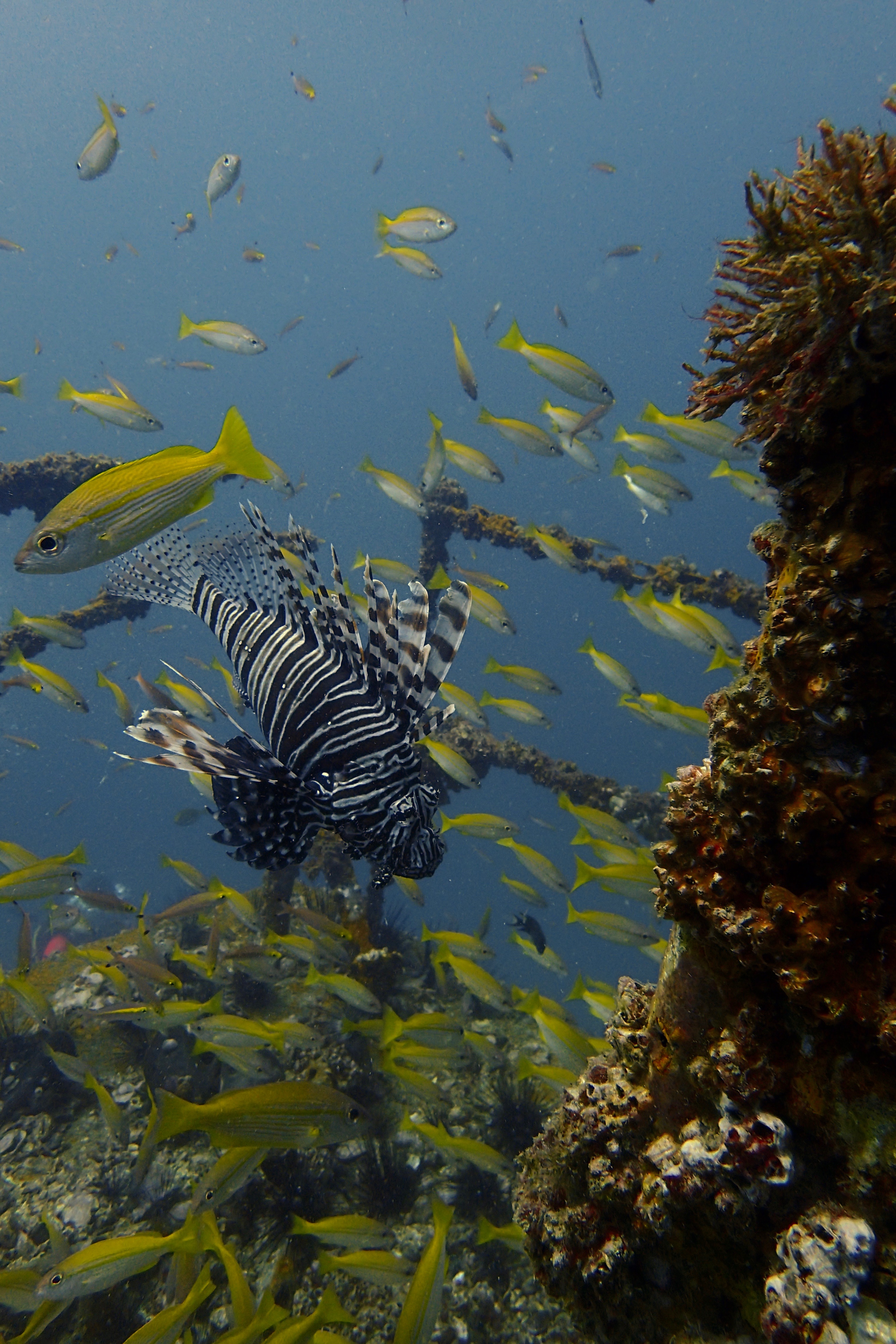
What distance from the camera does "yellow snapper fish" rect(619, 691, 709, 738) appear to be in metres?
6.33

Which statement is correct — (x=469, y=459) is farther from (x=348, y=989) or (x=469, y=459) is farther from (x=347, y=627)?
(x=348, y=989)

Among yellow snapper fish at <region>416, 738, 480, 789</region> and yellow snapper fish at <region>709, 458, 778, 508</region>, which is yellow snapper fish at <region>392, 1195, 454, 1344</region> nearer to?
yellow snapper fish at <region>416, 738, 480, 789</region>

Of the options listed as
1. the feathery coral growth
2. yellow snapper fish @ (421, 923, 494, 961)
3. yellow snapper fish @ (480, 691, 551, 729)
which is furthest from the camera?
yellow snapper fish @ (480, 691, 551, 729)

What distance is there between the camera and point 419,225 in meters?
9.10

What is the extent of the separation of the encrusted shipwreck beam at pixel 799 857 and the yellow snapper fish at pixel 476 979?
3801mm

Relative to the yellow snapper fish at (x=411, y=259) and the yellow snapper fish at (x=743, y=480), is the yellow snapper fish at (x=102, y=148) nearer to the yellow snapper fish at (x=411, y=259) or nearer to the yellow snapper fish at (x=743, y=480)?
the yellow snapper fish at (x=411, y=259)

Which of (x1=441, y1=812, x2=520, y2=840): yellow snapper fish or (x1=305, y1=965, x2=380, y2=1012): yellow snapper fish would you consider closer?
(x1=305, y1=965, x2=380, y2=1012): yellow snapper fish

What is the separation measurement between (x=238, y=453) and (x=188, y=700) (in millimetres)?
4123

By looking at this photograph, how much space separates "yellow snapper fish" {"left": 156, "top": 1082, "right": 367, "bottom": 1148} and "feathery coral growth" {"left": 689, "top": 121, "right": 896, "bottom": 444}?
3.83 metres

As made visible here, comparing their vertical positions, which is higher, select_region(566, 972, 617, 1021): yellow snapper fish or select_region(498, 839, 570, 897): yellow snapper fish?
select_region(498, 839, 570, 897): yellow snapper fish

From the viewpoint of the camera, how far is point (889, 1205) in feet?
4.51

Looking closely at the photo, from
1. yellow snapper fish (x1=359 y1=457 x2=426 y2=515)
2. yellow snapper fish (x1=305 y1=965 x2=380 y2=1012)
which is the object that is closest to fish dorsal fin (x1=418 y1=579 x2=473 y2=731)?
yellow snapper fish (x1=305 y1=965 x2=380 y2=1012)

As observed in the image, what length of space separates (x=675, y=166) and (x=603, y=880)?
125925 mm

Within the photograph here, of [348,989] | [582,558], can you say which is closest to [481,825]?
[348,989]
